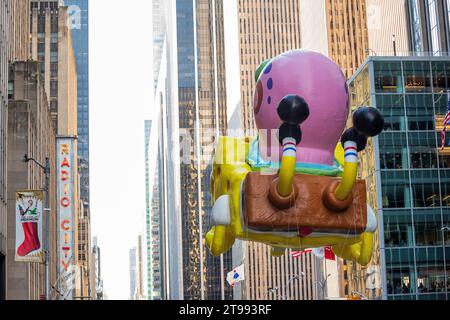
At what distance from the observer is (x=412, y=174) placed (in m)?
Result: 52.6

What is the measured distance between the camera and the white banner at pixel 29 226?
2986 cm

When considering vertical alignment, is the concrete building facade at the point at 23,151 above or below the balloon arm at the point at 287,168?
above

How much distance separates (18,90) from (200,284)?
83.1m

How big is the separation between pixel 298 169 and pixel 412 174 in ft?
127

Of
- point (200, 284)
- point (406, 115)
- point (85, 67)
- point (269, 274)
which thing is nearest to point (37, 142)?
point (406, 115)

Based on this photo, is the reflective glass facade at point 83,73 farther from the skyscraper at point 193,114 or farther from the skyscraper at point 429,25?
the skyscraper at point 429,25

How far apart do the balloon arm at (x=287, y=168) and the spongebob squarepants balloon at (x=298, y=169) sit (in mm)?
16

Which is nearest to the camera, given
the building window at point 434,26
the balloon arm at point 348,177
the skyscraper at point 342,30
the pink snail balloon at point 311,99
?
the balloon arm at point 348,177

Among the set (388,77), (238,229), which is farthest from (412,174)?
(238,229)

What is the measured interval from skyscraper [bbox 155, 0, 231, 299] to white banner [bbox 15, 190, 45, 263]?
82.9 metres

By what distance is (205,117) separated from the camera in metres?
140

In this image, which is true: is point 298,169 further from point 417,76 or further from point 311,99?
point 417,76

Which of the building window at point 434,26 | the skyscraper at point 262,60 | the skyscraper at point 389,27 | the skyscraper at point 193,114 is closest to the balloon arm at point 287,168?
the building window at point 434,26

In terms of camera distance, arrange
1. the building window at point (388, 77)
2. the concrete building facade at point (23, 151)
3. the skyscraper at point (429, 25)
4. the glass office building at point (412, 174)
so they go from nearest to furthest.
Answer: the concrete building facade at point (23, 151) → the glass office building at point (412, 174) → the building window at point (388, 77) → the skyscraper at point (429, 25)
